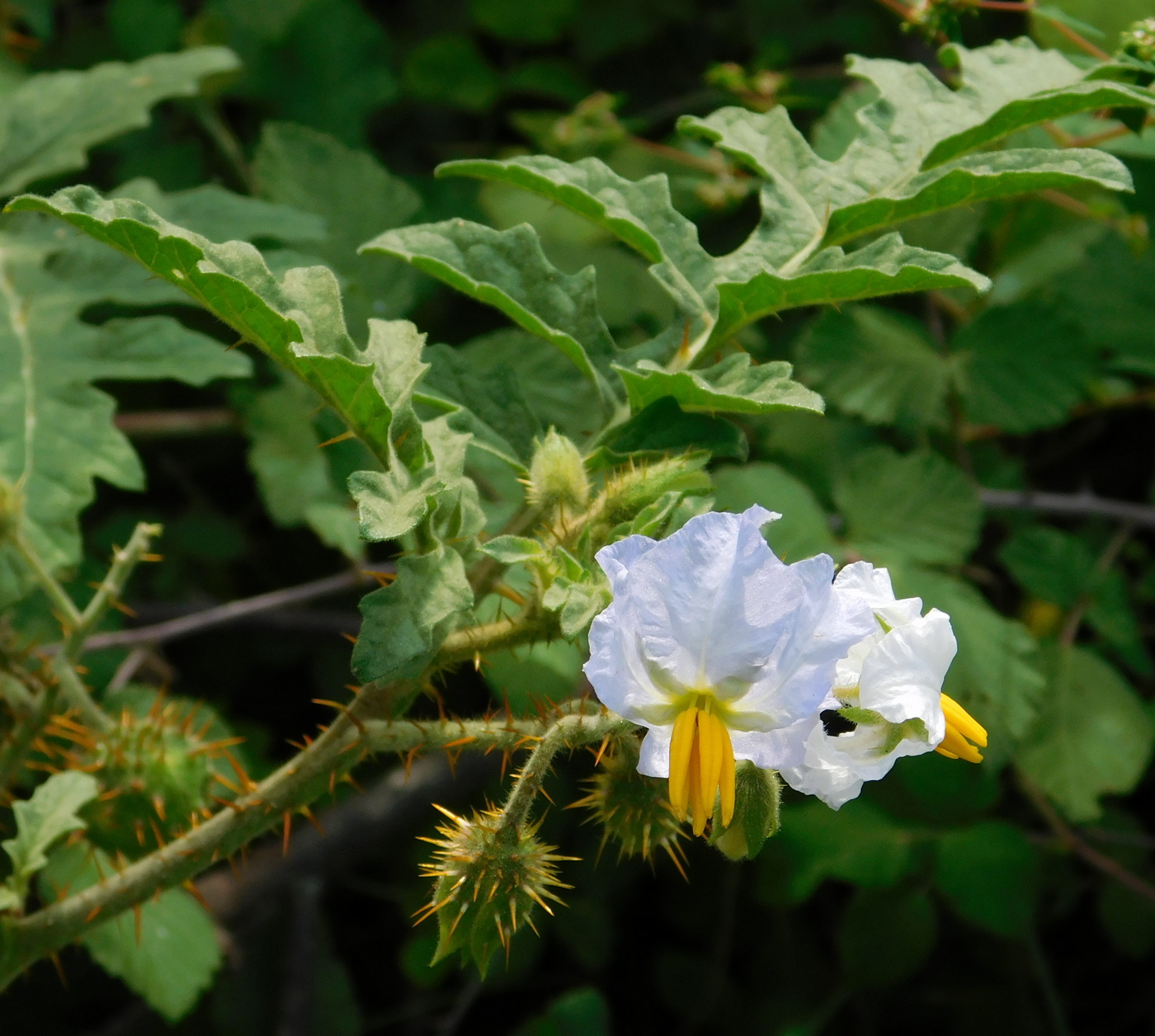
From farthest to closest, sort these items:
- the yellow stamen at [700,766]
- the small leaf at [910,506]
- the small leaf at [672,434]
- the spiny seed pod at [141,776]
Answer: the small leaf at [910,506], the spiny seed pod at [141,776], the small leaf at [672,434], the yellow stamen at [700,766]

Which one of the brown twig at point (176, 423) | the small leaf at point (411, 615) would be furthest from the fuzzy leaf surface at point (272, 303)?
the brown twig at point (176, 423)

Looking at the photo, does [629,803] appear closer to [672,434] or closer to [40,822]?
[672,434]

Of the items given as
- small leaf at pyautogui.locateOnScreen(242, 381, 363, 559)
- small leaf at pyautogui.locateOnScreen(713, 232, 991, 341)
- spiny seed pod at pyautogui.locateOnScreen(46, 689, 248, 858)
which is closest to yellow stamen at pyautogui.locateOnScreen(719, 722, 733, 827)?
small leaf at pyautogui.locateOnScreen(713, 232, 991, 341)

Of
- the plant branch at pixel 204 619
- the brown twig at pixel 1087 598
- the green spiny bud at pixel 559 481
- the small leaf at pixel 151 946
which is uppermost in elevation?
the green spiny bud at pixel 559 481

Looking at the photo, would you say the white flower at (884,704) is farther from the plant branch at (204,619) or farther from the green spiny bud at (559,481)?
the plant branch at (204,619)

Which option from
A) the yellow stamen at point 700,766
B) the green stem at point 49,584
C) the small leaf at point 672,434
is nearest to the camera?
the yellow stamen at point 700,766

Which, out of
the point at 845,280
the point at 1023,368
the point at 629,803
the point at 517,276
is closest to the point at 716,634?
the point at 629,803

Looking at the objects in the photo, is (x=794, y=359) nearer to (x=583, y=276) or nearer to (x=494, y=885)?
(x=583, y=276)
